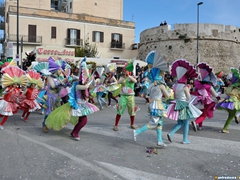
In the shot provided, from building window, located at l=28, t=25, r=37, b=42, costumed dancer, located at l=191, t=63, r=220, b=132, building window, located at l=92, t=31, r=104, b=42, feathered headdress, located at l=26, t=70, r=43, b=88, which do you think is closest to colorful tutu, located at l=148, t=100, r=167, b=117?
costumed dancer, located at l=191, t=63, r=220, b=132

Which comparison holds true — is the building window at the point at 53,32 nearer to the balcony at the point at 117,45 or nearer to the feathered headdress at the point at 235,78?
the balcony at the point at 117,45

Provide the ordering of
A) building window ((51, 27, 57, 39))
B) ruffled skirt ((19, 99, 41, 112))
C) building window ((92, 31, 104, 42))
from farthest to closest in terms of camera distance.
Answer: building window ((92, 31, 104, 42)) < building window ((51, 27, 57, 39)) < ruffled skirt ((19, 99, 41, 112))

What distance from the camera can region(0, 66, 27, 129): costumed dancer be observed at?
7.16 meters

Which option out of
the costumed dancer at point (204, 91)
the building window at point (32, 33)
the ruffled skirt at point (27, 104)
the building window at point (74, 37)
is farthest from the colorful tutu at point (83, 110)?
the building window at point (74, 37)

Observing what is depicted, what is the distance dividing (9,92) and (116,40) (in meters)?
30.5

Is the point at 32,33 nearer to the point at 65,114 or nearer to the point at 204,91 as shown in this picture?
the point at 65,114

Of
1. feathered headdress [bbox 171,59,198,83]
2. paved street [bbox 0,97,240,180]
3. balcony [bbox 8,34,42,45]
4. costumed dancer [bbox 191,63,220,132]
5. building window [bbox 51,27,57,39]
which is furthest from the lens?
building window [bbox 51,27,57,39]

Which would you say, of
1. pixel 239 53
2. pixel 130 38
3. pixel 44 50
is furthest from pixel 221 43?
pixel 44 50

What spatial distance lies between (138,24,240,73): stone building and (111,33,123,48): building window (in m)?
6.96

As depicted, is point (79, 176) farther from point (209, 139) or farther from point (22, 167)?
point (209, 139)

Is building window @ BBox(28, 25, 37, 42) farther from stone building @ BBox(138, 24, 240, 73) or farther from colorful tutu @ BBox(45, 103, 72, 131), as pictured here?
colorful tutu @ BBox(45, 103, 72, 131)

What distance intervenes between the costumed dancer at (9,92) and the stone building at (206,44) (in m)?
26.3

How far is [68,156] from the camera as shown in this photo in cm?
496

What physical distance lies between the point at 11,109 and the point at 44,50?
18.2m
